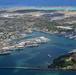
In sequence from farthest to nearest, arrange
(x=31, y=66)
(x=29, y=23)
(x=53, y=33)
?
1. (x=29, y=23)
2. (x=53, y=33)
3. (x=31, y=66)

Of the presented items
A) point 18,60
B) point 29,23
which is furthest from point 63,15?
point 18,60

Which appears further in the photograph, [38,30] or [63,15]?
[63,15]

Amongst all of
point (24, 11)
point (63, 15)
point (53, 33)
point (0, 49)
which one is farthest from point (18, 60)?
point (24, 11)

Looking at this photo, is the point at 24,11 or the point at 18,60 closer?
the point at 18,60

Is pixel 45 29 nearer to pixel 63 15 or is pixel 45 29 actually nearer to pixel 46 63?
pixel 63 15

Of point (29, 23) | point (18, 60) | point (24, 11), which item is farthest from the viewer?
point (24, 11)

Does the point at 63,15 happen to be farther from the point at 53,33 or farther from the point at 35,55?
the point at 35,55
